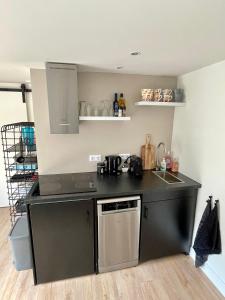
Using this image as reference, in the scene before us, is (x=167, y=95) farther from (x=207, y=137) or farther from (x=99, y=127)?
(x=99, y=127)

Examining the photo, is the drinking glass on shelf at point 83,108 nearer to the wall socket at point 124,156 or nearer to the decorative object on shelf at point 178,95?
the wall socket at point 124,156

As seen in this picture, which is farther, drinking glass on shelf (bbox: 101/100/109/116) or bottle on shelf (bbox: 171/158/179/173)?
bottle on shelf (bbox: 171/158/179/173)

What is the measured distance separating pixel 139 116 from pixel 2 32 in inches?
66.6

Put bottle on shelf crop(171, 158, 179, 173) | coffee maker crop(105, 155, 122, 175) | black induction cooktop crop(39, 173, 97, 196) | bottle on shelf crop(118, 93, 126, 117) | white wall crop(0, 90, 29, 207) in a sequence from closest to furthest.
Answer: black induction cooktop crop(39, 173, 97, 196) → bottle on shelf crop(118, 93, 126, 117) → coffee maker crop(105, 155, 122, 175) → bottle on shelf crop(171, 158, 179, 173) → white wall crop(0, 90, 29, 207)

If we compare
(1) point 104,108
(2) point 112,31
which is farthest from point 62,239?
(2) point 112,31

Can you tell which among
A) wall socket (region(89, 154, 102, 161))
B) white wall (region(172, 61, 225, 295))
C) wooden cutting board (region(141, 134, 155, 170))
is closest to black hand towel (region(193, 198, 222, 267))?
white wall (region(172, 61, 225, 295))

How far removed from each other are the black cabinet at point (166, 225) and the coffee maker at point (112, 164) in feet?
2.03

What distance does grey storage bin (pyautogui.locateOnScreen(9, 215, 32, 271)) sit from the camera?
1.89 metres

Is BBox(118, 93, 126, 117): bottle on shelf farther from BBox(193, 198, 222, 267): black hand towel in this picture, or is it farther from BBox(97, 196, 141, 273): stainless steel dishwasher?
BBox(193, 198, 222, 267): black hand towel

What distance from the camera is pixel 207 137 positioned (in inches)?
75.8

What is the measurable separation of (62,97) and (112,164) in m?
0.99

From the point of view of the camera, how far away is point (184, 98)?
7.49 feet

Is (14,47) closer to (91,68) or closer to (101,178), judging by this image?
(91,68)

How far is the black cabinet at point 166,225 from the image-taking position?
6.32ft
